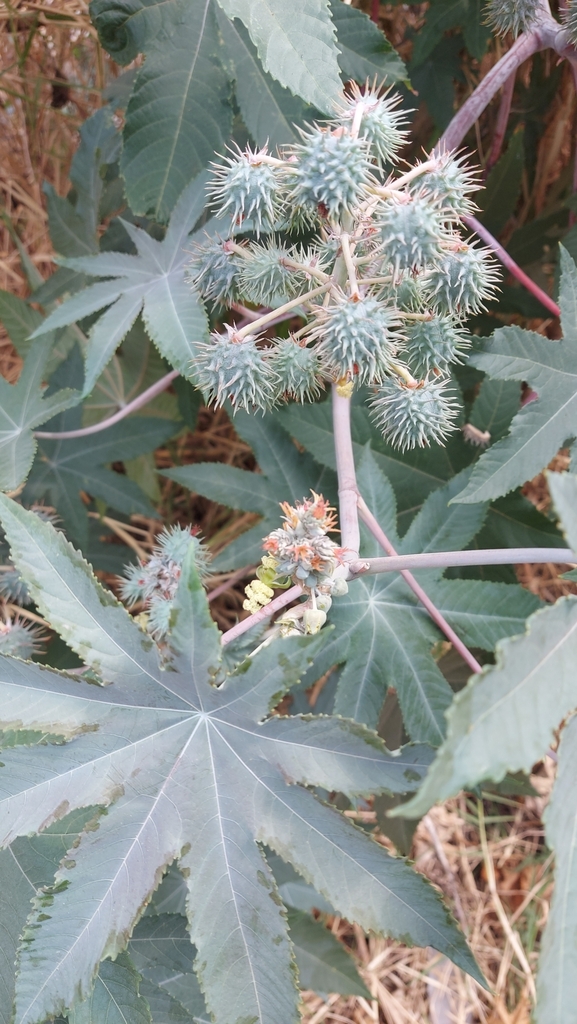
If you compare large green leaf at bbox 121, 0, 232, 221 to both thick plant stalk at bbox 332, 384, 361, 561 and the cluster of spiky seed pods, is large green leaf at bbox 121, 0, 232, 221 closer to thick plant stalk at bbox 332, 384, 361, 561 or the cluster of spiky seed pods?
the cluster of spiky seed pods

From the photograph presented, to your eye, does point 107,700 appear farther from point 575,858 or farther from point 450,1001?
point 450,1001

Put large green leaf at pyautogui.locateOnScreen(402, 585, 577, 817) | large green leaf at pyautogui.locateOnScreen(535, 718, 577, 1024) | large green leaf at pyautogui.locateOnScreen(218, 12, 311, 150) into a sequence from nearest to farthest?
large green leaf at pyautogui.locateOnScreen(402, 585, 577, 817) → large green leaf at pyautogui.locateOnScreen(535, 718, 577, 1024) → large green leaf at pyautogui.locateOnScreen(218, 12, 311, 150)

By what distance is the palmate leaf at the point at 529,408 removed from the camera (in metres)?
1.09

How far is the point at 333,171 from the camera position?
32.7 inches

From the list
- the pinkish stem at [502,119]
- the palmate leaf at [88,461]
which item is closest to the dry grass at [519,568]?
the palmate leaf at [88,461]

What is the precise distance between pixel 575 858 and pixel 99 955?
0.57 meters

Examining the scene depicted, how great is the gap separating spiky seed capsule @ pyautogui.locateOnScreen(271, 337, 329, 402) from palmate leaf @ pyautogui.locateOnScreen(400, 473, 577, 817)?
45 centimetres

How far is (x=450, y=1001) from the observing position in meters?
2.18

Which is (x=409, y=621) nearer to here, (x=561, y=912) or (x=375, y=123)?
(x=561, y=912)

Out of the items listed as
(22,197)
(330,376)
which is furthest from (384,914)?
(22,197)

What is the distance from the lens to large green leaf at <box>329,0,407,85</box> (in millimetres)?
1301

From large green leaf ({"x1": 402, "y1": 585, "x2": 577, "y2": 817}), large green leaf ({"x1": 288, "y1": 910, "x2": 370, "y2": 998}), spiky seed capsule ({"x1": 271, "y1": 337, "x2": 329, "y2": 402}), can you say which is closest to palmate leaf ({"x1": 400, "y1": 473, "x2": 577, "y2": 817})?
large green leaf ({"x1": 402, "y1": 585, "x2": 577, "y2": 817})

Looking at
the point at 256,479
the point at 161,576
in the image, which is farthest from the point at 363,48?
the point at 161,576

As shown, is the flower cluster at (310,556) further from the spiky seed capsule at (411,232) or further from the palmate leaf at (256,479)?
the palmate leaf at (256,479)
